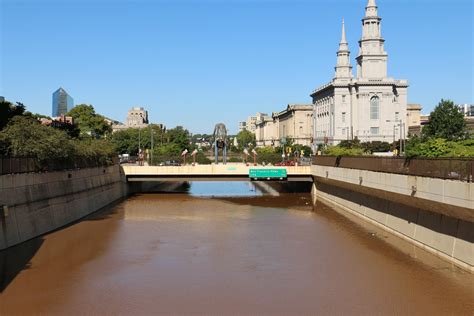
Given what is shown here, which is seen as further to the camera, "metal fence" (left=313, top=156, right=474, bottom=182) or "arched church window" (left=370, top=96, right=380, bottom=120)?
"arched church window" (left=370, top=96, right=380, bottom=120)

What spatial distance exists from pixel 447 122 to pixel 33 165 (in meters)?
80.4

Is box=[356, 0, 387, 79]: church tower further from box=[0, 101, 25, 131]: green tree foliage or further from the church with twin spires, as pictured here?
box=[0, 101, 25, 131]: green tree foliage

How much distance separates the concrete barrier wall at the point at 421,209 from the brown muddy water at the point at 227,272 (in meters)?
1.00

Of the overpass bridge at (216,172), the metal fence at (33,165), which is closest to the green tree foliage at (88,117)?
the overpass bridge at (216,172)

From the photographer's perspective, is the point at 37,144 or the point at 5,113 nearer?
the point at 37,144

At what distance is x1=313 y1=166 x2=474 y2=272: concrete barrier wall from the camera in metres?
28.6

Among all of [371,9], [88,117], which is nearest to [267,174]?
[88,117]

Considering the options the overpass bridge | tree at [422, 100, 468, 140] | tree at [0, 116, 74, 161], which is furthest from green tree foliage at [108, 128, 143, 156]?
tree at [0, 116, 74, 161]

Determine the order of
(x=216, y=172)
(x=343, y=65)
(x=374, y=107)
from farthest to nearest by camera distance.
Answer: (x=343, y=65)
(x=374, y=107)
(x=216, y=172)

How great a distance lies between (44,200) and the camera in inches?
1694

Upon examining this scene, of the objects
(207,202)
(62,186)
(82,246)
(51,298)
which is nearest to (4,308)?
(51,298)

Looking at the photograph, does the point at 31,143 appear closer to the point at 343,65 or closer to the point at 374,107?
the point at 374,107

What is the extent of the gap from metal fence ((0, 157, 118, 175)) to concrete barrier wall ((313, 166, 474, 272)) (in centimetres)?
2505

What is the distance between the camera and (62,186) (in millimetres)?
48406
